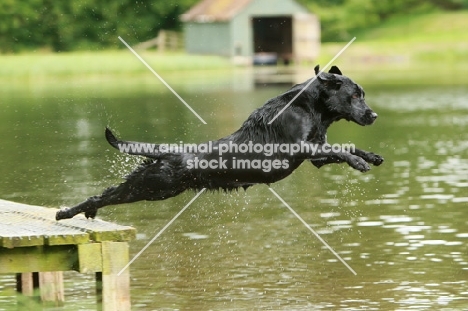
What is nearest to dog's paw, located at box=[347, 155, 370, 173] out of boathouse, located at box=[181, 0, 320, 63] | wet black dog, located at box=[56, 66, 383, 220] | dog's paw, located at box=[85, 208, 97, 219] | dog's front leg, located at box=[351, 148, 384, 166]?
wet black dog, located at box=[56, 66, 383, 220]

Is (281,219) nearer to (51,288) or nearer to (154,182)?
(51,288)

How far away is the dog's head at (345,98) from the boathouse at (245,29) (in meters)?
48.4

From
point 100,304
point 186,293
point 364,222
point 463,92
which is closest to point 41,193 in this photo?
point 364,222

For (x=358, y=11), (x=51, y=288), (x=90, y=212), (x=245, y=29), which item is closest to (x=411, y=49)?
(x=358, y=11)

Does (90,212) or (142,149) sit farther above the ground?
(142,149)

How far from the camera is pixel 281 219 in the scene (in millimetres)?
14523

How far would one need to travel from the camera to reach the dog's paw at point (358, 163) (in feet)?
27.2

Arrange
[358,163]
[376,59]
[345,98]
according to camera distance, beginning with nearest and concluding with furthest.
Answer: [358,163] → [345,98] → [376,59]

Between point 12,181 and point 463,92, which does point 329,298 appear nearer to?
point 12,181

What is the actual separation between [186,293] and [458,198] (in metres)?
6.12

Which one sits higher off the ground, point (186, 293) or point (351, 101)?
point (351, 101)

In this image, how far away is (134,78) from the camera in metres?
46.9

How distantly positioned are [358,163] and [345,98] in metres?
0.54

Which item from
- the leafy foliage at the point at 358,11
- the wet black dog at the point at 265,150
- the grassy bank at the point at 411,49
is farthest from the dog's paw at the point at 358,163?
the leafy foliage at the point at 358,11
